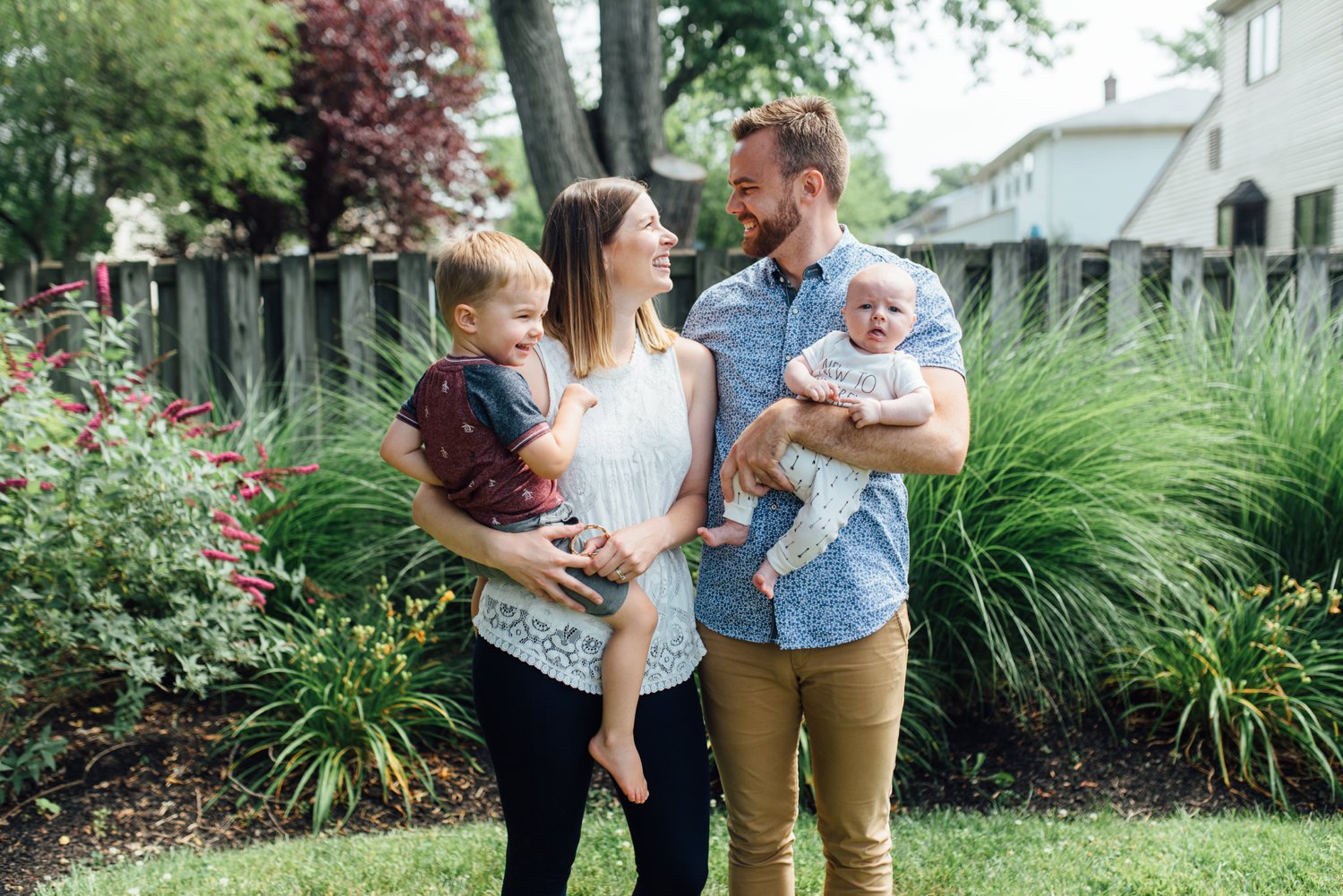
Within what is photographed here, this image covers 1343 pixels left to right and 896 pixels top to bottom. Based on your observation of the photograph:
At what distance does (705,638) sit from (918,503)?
170 cm

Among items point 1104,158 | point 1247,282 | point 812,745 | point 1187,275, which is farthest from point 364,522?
point 1104,158

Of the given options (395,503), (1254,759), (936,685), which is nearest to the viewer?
(1254,759)

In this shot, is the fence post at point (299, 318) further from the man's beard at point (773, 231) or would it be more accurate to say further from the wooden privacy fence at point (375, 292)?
the man's beard at point (773, 231)

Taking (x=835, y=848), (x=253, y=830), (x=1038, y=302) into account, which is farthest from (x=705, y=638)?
(x=1038, y=302)

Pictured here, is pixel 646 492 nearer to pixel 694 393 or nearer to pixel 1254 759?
pixel 694 393

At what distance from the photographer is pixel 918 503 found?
3.78m

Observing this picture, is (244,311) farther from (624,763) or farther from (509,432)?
(624,763)

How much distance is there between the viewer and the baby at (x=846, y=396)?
6.71 feet

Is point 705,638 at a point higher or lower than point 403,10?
lower

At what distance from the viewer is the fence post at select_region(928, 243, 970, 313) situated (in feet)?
16.9

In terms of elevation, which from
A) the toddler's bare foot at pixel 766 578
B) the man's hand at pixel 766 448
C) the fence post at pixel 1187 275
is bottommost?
the toddler's bare foot at pixel 766 578

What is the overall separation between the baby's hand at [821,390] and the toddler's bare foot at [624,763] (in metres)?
0.78

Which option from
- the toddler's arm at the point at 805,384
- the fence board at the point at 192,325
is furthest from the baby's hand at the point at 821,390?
the fence board at the point at 192,325

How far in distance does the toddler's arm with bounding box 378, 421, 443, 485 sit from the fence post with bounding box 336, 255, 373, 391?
3366mm
